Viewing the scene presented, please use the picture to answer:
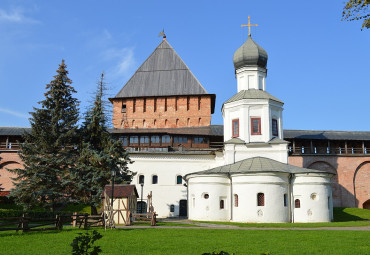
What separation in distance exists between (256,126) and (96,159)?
12149mm

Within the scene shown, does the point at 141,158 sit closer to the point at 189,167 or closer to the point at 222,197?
the point at 189,167

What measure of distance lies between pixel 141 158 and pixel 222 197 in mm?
10152

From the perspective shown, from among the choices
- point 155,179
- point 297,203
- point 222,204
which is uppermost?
point 155,179

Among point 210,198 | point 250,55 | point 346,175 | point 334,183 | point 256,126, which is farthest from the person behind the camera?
point 346,175

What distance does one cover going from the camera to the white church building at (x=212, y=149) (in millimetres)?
23422

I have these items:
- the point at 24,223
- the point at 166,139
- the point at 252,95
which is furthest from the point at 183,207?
the point at 24,223

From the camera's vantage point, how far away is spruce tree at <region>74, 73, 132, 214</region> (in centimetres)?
2411

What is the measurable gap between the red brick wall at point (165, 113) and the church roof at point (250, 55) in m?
8.02

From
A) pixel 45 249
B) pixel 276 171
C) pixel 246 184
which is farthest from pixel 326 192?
pixel 45 249

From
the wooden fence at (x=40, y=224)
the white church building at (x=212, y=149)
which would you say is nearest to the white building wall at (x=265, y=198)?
the white church building at (x=212, y=149)

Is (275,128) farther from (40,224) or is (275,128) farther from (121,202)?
(40,224)

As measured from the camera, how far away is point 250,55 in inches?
1164

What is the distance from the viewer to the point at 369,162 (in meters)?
34.3

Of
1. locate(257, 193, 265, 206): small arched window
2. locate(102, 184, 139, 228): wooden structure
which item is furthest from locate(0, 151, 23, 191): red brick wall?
locate(257, 193, 265, 206): small arched window
